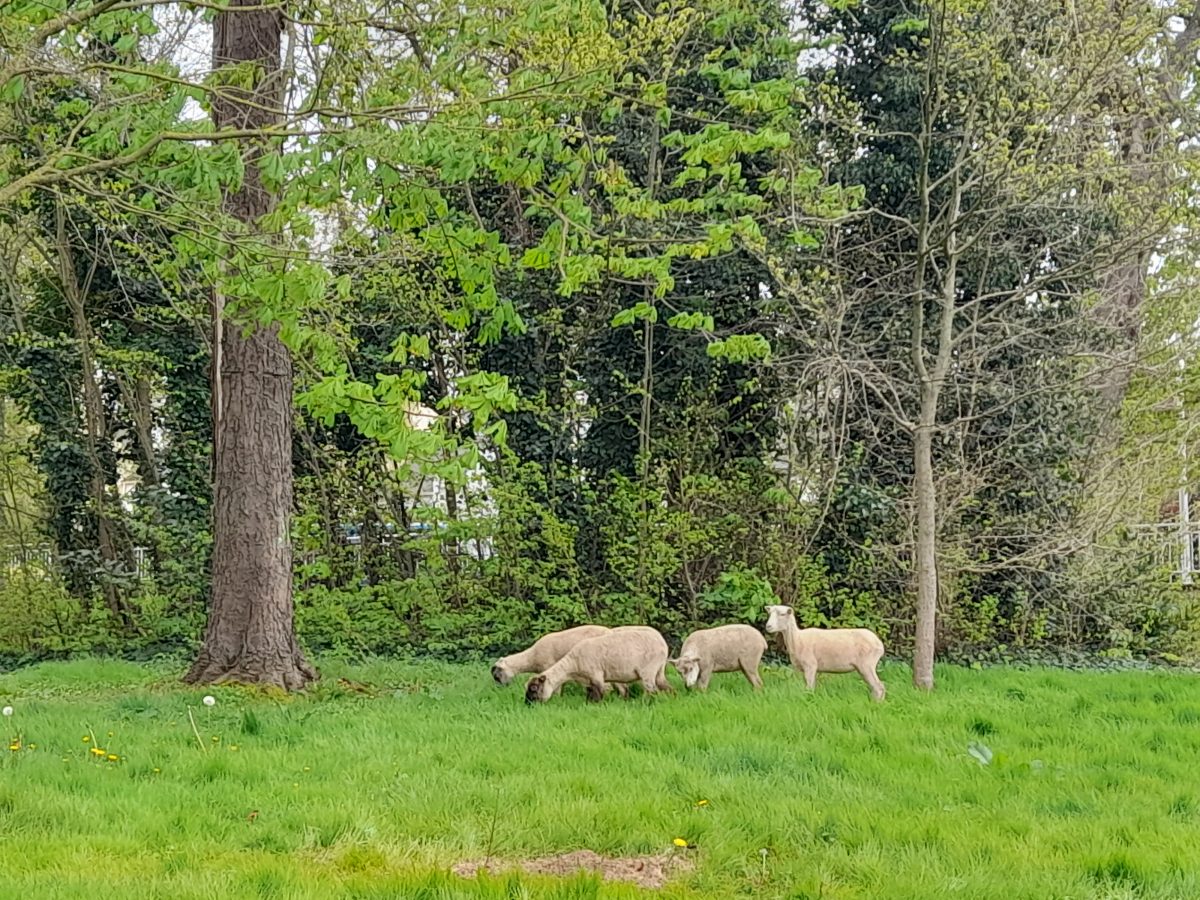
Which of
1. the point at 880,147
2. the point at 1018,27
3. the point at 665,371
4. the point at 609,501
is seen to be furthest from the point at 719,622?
the point at 1018,27

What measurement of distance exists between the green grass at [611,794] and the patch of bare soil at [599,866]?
0.09 meters

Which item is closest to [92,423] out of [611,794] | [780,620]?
[780,620]

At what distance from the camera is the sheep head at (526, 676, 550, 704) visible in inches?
315

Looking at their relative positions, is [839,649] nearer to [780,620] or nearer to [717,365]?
[780,620]

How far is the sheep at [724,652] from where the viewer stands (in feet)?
28.5

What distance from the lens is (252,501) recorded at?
8.98 m

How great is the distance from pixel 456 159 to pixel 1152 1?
7.84 m

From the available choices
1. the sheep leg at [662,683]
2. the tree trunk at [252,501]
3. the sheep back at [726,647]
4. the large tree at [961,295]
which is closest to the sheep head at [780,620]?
the sheep back at [726,647]

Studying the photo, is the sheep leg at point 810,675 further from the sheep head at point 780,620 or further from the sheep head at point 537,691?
the sheep head at point 537,691

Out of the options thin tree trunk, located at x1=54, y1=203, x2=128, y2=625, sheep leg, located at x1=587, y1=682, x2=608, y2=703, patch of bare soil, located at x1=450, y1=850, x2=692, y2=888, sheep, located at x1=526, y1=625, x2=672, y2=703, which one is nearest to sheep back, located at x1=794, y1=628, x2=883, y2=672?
sheep, located at x1=526, y1=625, x2=672, y2=703

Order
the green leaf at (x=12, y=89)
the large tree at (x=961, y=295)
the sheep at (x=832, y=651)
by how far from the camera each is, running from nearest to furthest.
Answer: the green leaf at (x=12, y=89) < the sheep at (x=832, y=651) < the large tree at (x=961, y=295)

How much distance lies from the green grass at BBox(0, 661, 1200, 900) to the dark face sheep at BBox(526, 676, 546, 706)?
0.47ft

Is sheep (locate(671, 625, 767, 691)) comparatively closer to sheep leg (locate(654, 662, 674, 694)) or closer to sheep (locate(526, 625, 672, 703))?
sheep leg (locate(654, 662, 674, 694))

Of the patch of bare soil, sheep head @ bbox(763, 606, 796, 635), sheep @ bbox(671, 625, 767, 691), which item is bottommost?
the patch of bare soil
